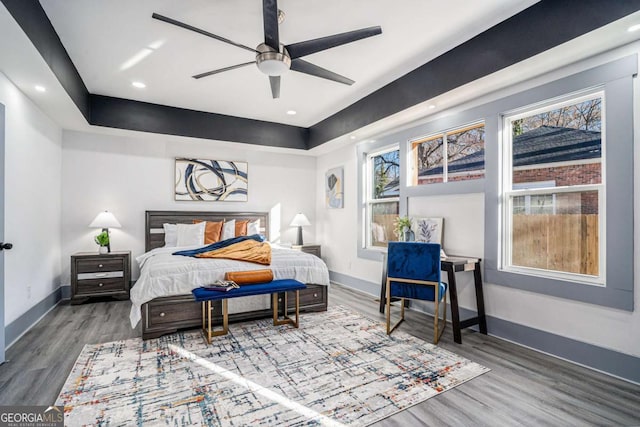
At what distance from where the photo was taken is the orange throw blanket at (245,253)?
381 centimetres

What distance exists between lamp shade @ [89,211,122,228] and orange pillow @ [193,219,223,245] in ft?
4.05

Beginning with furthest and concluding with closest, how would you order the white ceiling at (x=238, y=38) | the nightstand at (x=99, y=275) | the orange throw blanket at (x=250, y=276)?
1. the nightstand at (x=99, y=275)
2. the orange throw blanket at (x=250, y=276)
3. the white ceiling at (x=238, y=38)

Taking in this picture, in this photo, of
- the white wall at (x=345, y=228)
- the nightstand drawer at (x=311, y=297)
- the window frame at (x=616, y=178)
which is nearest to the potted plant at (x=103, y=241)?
the nightstand drawer at (x=311, y=297)

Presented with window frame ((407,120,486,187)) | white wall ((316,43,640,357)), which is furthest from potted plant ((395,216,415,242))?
window frame ((407,120,486,187))

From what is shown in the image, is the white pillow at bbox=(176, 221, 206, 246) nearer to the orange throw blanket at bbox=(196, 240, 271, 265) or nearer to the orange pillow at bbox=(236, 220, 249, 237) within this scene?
the orange pillow at bbox=(236, 220, 249, 237)

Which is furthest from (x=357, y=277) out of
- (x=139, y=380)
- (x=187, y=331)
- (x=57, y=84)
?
(x=57, y=84)

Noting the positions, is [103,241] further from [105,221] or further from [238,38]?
[238,38]

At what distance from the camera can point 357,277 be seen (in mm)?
5348

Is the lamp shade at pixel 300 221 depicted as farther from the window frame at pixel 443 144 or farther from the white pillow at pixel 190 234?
the window frame at pixel 443 144

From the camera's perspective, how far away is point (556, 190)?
288 centimetres

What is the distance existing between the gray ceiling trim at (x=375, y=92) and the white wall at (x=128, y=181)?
1.19ft

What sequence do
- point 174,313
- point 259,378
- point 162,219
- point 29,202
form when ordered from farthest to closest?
point 162,219, point 29,202, point 174,313, point 259,378

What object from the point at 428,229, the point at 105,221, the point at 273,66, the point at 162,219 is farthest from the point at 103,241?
the point at 428,229

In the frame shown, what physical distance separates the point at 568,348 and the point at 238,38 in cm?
401
